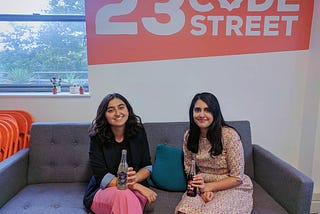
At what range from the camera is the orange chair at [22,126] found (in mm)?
2217

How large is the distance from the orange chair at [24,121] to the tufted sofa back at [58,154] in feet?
0.81

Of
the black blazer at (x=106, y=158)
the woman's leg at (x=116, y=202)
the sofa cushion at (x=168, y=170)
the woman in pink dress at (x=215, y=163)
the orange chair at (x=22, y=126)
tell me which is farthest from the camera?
the orange chair at (x=22, y=126)

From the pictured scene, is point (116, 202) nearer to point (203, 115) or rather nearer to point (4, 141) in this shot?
point (203, 115)

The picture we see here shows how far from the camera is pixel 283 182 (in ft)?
5.54

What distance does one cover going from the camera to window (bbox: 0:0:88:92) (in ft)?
7.63

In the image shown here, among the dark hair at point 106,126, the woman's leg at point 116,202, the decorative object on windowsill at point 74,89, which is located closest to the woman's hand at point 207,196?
the woman's leg at point 116,202

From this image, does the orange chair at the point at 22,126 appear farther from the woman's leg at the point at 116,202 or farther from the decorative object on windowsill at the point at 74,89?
the woman's leg at the point at 116,202

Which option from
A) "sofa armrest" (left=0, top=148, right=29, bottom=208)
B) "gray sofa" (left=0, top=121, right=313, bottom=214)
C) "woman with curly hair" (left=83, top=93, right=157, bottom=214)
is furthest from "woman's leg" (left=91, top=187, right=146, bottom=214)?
"sofa armrest" (left=0, top=148, right=29, bottom=208)

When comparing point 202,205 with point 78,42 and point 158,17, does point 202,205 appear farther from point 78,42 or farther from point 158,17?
point 78,42

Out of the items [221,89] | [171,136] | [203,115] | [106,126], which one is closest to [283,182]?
[203,115]

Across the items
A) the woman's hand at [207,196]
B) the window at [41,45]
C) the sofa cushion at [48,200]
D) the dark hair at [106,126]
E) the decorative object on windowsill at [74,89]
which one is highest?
the window at [41,45]

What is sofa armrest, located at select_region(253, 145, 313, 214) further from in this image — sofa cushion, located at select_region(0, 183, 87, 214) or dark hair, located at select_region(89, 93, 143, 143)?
sofa cushion, located at select_region(0, 183, 87, 214)

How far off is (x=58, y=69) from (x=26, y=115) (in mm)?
484

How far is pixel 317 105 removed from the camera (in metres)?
2.22
